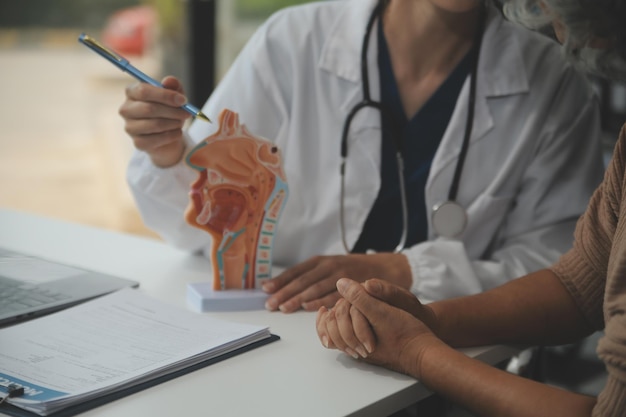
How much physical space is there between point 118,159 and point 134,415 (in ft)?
11.6

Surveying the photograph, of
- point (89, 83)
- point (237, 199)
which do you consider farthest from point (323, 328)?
point (89, 83)

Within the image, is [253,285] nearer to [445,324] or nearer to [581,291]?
[445,324]

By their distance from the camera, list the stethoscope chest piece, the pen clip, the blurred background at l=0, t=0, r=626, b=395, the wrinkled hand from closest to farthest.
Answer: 1. the wrinkled hand
2. the pen clip
3. the stethoscope chest piece
4. the blurred background at l=0, t=0, r=626, b=395

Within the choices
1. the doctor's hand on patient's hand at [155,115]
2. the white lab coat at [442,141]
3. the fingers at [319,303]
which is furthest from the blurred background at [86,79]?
the fingers at [319,303]

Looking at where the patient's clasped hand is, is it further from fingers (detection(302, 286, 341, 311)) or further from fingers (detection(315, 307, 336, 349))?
fingers (detection(315, 307, 336, 349))

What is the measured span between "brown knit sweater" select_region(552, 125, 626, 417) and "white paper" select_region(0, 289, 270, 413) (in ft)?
1.58

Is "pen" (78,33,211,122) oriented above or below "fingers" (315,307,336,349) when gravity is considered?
Result: above

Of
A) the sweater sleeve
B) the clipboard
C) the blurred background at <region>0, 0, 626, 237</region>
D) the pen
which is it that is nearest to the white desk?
the clipboard

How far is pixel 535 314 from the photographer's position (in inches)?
51.0

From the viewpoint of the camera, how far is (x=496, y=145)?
5.43ft

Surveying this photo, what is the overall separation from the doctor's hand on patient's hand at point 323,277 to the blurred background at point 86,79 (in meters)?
1.99

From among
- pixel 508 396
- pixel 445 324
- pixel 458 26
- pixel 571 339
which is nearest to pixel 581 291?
pixel 571 339

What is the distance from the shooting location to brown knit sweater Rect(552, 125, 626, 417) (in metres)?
0.92

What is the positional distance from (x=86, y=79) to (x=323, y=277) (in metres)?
3.96
